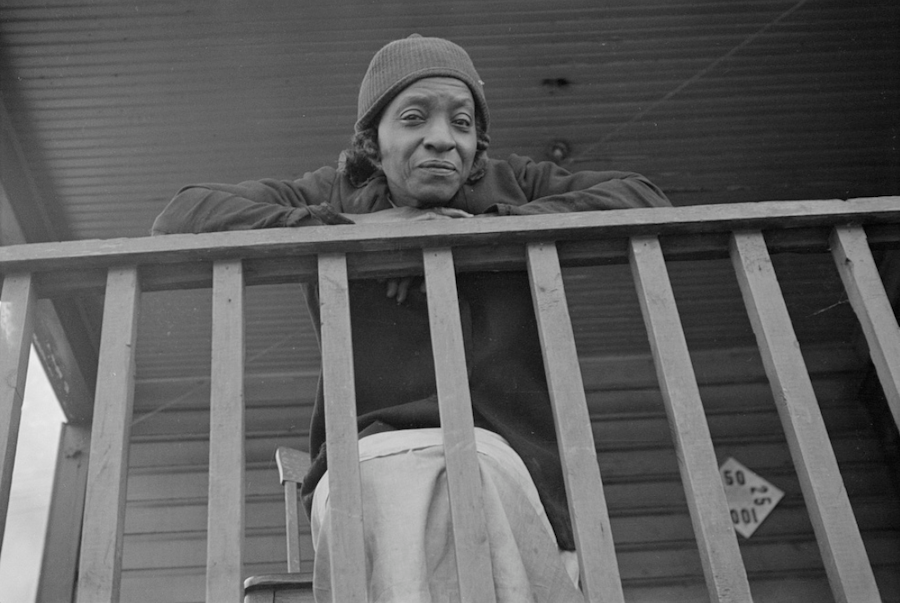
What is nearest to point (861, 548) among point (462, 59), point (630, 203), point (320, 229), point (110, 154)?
point (630, 203)

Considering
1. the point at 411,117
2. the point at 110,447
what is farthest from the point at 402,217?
the point at 110,447

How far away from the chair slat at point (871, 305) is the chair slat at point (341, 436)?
1107mm

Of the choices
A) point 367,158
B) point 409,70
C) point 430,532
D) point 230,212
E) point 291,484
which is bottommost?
point 430,532

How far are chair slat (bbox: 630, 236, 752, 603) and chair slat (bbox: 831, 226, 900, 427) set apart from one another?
1.36 ft

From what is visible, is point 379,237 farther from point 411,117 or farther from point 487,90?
point 487,90

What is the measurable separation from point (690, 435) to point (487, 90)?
3.19m

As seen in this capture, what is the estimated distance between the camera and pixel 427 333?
256 cm

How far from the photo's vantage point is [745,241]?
87.4 inches

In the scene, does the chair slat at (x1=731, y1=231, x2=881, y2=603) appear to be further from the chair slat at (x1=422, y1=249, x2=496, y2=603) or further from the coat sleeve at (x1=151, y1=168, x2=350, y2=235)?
the coat sleeve at (x1=151, y1=168, x2=350, y2=235)

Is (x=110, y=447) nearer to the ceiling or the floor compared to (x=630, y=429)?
nearer to the floor

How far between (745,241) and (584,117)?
2.88 meters

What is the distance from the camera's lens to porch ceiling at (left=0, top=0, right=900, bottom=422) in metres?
4.54

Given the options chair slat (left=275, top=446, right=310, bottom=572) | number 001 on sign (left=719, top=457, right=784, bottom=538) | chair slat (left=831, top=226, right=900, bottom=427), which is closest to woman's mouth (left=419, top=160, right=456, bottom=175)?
chair slat (left=831, top=226, right=900, bottom=427)

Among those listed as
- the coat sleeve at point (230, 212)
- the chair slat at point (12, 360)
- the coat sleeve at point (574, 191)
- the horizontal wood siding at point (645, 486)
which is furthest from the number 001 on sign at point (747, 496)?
the chair slat at point (12, 360)
